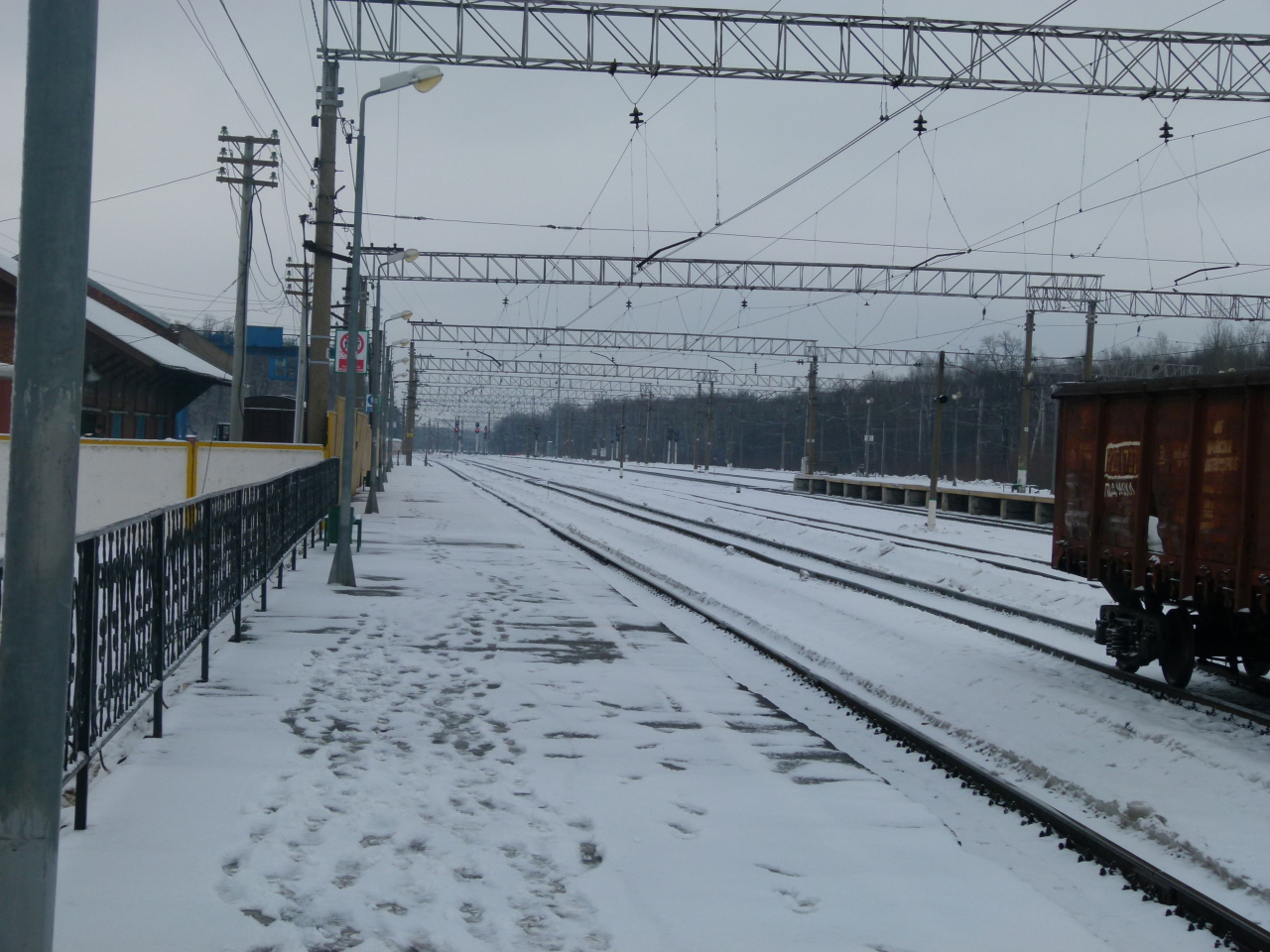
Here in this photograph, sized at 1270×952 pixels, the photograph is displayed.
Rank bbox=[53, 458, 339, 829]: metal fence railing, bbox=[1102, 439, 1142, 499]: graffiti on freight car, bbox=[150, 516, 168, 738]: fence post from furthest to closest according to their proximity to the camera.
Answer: bbox=[1102, 439, 1142, 499]: graffiti on freight car → bbox=[150, 516, 168, 738]: fence post → bbox=[53, 458, 339, 829]: metal fence railing

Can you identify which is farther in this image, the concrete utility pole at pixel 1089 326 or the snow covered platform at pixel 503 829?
the concrete utility pole at pixel 1089 326

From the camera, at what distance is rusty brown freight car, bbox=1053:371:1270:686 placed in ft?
29.5

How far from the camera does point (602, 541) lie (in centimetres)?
2689

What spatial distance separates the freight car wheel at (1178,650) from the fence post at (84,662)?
8.90 meters

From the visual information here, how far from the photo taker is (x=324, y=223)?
21406 millimetres

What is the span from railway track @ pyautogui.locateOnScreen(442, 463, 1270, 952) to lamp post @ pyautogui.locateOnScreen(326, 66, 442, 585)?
21.3 feet

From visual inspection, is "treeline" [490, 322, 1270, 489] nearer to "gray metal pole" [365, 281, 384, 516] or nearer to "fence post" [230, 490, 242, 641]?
"gray metal pole" [365, 281, 384, 516]

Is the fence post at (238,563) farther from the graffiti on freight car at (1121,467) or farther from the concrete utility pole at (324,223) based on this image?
the concrete utility pole at (324,223)

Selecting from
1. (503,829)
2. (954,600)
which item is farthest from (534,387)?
(503,829)

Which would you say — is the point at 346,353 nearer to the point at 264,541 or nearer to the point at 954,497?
the point at 264,541

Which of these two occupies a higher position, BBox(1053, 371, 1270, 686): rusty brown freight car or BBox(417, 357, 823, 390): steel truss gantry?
BBox(417, 357, 823, 390): steel truss gantry

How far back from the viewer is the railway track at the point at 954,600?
10086 millimetres

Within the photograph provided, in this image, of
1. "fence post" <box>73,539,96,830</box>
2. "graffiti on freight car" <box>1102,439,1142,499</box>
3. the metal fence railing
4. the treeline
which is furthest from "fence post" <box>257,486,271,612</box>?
the treeline

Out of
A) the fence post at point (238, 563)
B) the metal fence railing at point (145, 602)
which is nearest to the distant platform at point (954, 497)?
the fence post at point (238, 563)
